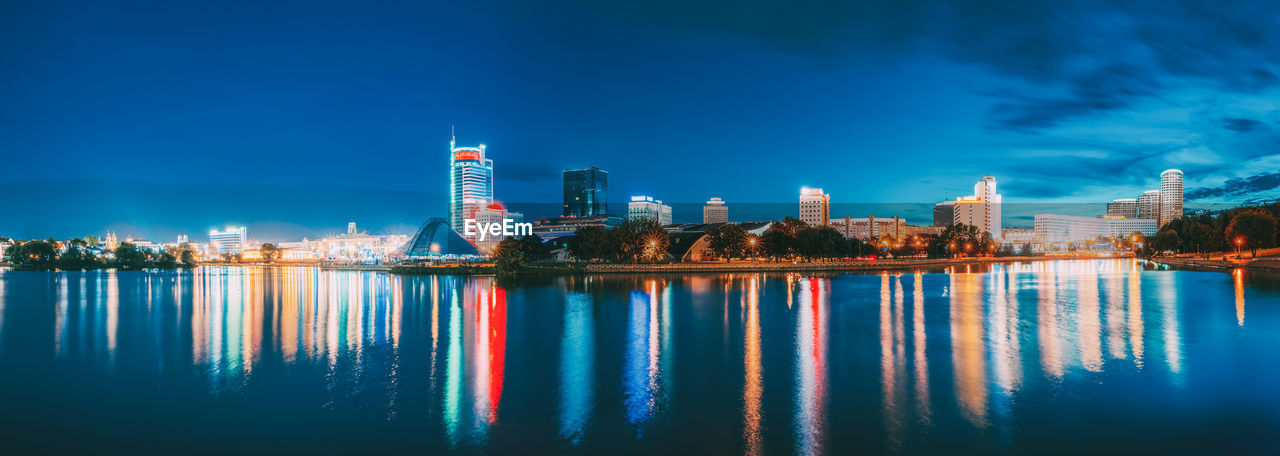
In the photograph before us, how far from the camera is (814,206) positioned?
192m

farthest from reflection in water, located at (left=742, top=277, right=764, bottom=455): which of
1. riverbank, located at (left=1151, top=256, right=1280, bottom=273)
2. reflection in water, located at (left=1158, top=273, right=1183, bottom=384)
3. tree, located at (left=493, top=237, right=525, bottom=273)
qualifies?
riverbank, located at (left=1151, top=256, right=1280, bottom=273)

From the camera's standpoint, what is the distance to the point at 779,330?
23859mm

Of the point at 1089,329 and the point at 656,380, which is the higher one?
the point at 656,380

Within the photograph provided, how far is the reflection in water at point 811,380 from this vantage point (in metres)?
11.0

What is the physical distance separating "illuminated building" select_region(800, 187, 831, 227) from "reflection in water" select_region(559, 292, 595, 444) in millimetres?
170848

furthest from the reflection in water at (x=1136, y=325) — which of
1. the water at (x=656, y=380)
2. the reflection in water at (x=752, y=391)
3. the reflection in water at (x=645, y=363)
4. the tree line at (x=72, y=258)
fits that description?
the tree line at (x=72, y=258)

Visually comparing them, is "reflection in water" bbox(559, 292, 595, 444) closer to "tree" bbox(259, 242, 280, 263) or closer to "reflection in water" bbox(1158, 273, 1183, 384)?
"reflection in water" bbox(1158, 273, 1183, 384)

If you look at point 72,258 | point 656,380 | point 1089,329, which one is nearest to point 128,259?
point 72,258

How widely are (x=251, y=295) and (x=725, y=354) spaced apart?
4289cm

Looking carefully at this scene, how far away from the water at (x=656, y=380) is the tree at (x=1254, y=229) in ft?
180

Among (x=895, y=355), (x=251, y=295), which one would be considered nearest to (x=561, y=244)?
(x=251, y=295)

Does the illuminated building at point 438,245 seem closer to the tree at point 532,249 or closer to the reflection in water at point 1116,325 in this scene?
the tree at point 532,249

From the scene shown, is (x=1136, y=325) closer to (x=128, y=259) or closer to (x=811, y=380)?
(x=811, y=380)

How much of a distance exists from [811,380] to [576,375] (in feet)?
20.2
